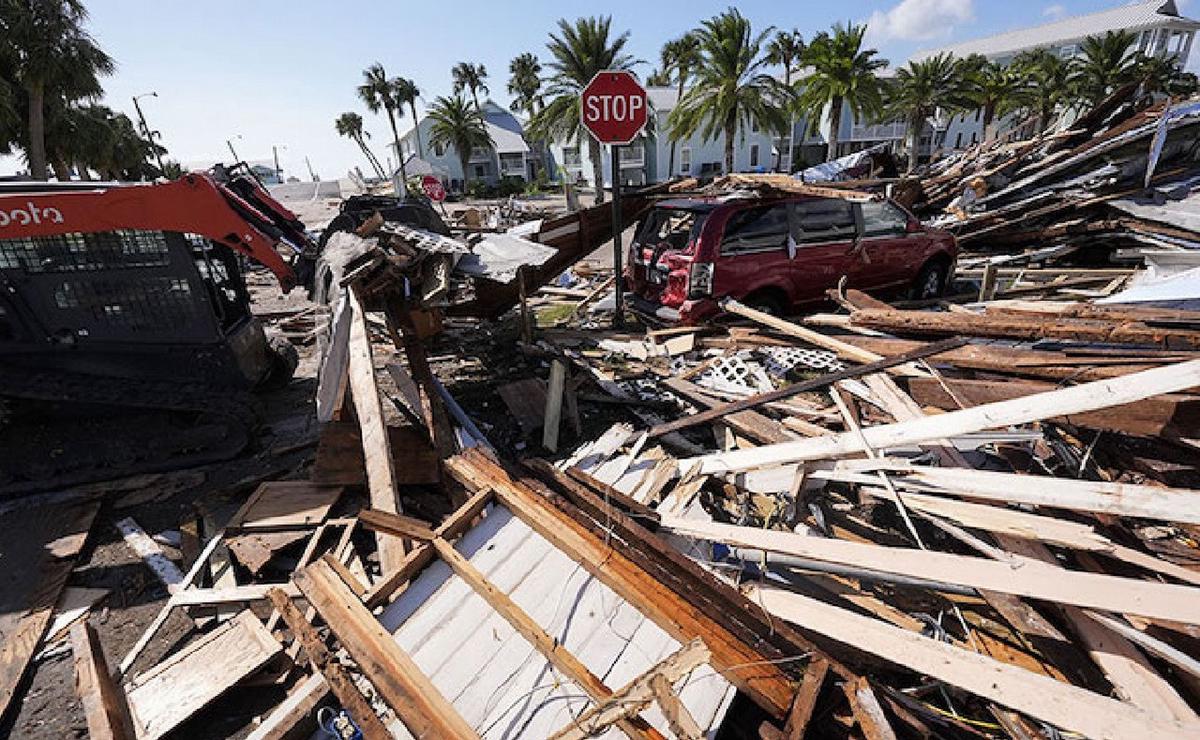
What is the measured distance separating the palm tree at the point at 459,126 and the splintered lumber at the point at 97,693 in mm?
47063

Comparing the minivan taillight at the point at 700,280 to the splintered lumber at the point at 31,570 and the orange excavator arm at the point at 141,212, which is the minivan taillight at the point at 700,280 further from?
the splintered lumber at the point at 31,570

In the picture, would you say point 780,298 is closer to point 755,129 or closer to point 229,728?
point 229,728

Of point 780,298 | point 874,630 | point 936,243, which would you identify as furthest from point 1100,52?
point 874,630

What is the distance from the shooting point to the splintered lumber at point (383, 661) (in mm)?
2057

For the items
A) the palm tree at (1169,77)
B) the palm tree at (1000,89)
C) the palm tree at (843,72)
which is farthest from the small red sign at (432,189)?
the palm tree at (1169,77)

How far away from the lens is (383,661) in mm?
2258

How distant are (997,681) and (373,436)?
12.4 feet

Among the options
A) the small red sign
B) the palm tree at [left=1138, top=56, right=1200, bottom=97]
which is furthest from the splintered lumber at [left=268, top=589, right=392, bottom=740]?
the palm tree at [left=1138, top=56, right=1200, bottom=97]

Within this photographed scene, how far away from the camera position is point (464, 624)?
2547 millimetres

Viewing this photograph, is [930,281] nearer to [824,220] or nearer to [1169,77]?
[824,220]

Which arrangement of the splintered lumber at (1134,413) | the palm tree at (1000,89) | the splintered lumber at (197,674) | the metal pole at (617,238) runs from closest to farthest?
the splintered lumber at (197,674)
the splintered lumber at (1134,413)
the metal pole at (617,238)
the palm tree at (1000,89)

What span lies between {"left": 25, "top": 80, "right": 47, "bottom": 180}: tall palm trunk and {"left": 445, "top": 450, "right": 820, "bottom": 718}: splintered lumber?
29.9 metres

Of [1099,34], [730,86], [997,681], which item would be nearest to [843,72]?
[730,86]

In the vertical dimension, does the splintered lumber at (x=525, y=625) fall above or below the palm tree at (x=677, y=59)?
below
